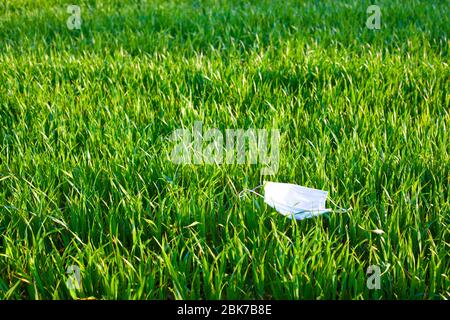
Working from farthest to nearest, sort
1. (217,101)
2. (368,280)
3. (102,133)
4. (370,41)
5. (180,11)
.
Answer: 1. (180,11)
2. (370,41)
3. (217,101)
4. (102,133)
5. (368,280)

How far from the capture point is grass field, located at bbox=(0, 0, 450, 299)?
140 centimetres

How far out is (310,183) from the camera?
1755 mm

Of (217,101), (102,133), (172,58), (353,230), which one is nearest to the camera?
(353,230)

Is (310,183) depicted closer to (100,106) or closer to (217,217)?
(217,217)

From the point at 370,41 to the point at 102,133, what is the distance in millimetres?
2146

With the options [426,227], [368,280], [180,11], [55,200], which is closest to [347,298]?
[368,280]

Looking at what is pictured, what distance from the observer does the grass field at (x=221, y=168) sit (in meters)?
1.40

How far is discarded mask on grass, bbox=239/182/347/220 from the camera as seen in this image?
62.9 inches

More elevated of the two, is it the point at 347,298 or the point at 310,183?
the point at 310,183

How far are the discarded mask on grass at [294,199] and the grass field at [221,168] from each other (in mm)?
27

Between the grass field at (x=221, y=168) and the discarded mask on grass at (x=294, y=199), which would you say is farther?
the discarded mask on grass at (x=294, y=199)

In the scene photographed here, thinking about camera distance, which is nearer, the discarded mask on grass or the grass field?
the grass field

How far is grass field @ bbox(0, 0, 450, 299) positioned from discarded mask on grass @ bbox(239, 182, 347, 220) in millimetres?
27

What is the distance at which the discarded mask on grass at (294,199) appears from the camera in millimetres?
1598
